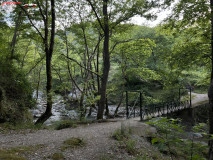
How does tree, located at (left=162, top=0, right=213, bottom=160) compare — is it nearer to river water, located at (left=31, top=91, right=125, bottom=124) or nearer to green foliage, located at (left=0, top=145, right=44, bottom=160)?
green foliage, located at (left=0, top=145, right=44, bottom=160)

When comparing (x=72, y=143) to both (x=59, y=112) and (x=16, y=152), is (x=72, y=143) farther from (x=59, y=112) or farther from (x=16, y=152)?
(x=59, y=112)

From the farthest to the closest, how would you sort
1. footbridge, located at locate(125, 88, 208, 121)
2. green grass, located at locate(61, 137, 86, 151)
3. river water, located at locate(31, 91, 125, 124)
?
river water, located at locate(31, 91, 125, 124) < footbridge, located at locate(125, 88, 208, 121) < green grass, located at locate(61, 137, 86, 151)

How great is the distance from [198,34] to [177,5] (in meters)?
2.14

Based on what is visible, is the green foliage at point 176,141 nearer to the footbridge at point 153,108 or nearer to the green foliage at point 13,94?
the footbridge at point 153,108

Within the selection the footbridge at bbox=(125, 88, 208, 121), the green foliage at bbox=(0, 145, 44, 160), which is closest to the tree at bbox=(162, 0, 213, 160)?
the footbridge at bbox=(125, 88, 208, 121)

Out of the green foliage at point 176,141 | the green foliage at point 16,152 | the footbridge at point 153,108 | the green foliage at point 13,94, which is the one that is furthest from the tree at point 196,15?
the green foliage at point 13,94

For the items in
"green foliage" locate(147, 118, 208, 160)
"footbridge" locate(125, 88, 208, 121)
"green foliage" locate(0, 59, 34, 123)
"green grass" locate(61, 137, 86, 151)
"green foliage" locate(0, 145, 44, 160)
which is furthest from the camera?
"footbridge" locate(125, 88, 208, 121)

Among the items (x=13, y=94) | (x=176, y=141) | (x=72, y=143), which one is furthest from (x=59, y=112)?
(x=176, y=141)

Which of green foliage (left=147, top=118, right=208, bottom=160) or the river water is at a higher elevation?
green foliage (left=147, top=118, right=208, bottom=160)

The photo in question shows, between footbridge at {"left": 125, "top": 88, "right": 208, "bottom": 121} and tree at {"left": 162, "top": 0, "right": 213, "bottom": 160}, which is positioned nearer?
tree at {"left": 162, "top": 0, "right": 213, "bottom": 160}

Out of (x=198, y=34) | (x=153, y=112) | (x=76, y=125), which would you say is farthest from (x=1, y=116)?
(x=198, y=34)

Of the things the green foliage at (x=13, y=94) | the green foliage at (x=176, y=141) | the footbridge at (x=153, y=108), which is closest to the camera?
the green foliage at (x=176, y=141)

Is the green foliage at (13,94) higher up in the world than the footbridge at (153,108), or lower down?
higher up

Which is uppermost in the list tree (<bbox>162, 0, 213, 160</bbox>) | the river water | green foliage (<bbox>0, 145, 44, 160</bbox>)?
tree (<bbox>162, 0, 213, 160</bbox>)
